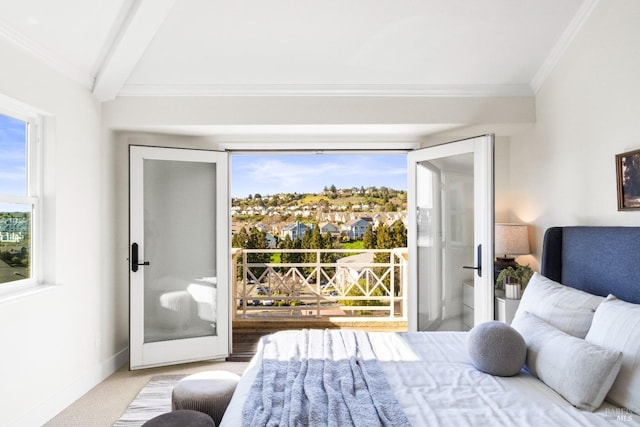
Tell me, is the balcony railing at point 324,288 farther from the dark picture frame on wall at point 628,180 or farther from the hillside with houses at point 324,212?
the dark picture frame on wall at point 628,180

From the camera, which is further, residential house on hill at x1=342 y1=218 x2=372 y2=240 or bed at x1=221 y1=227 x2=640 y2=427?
residential house on hill at x1=342 y1=218 x2=372 y2=240

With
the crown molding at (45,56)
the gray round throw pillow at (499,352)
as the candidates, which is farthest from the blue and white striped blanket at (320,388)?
the crown molding at (45,56)

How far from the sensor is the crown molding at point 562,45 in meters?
2.90

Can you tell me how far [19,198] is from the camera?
2775 mm

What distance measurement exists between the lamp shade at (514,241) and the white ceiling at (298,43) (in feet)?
3.68

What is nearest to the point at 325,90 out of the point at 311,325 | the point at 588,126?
the point at 588,126

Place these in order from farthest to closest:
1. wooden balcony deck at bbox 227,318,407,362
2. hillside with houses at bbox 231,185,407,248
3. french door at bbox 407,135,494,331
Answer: hillside with houses at bbox 231,185,407,248, wooden balcony deck at bbox 227,318,407,362, french door at bbox 407,135,494,331

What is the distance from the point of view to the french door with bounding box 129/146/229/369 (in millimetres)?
3828

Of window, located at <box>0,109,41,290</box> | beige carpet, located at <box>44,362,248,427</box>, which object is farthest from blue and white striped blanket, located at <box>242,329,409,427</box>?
window, located at <box>0,109,41,290</box>

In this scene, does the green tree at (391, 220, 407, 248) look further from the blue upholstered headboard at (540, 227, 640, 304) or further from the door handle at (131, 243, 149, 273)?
the door handle at (131, 243, 149, 273)

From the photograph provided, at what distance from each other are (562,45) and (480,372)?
2.47m

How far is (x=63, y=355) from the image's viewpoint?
3.07 m

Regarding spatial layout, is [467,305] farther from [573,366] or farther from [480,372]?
[573,366]

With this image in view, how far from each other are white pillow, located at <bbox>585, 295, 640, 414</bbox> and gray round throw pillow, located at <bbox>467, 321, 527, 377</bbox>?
32cm
